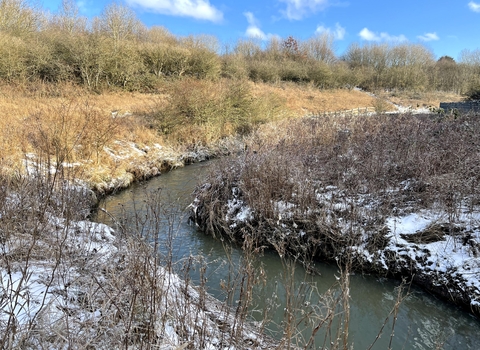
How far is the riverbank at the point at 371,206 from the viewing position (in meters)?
4.25

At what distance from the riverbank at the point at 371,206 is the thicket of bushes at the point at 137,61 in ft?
47.8

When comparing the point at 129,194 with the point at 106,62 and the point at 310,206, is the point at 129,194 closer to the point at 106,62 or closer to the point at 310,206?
the point at 310,206

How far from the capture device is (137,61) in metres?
20.3

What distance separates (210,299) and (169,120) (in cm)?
1099

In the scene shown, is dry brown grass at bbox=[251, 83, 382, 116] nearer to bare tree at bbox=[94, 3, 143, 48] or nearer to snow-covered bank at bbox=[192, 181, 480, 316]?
bare tree at bbox=[94, 3, 143, 48]

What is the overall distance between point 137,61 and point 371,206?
19678 millimetres

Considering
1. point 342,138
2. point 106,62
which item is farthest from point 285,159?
point 106,62

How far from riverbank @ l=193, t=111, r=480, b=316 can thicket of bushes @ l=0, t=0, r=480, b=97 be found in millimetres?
14556

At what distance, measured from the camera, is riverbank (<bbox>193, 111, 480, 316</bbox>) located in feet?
14.0

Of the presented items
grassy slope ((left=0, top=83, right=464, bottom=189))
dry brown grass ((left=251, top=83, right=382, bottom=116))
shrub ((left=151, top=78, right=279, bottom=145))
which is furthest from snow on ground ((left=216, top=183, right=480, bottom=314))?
dry brown grass ((left=251, top=83, right=382, bottom=116))

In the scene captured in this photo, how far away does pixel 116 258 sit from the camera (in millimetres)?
3008

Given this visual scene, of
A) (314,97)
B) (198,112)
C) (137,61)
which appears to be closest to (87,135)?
(198,112)

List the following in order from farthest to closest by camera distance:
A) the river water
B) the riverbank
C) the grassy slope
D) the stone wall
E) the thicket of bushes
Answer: the thicket of bushes → the stone wall → the grassy slope → the riverbank → the river water

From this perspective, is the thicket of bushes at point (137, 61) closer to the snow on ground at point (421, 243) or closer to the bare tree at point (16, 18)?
the bare tree at point (16, 18)
